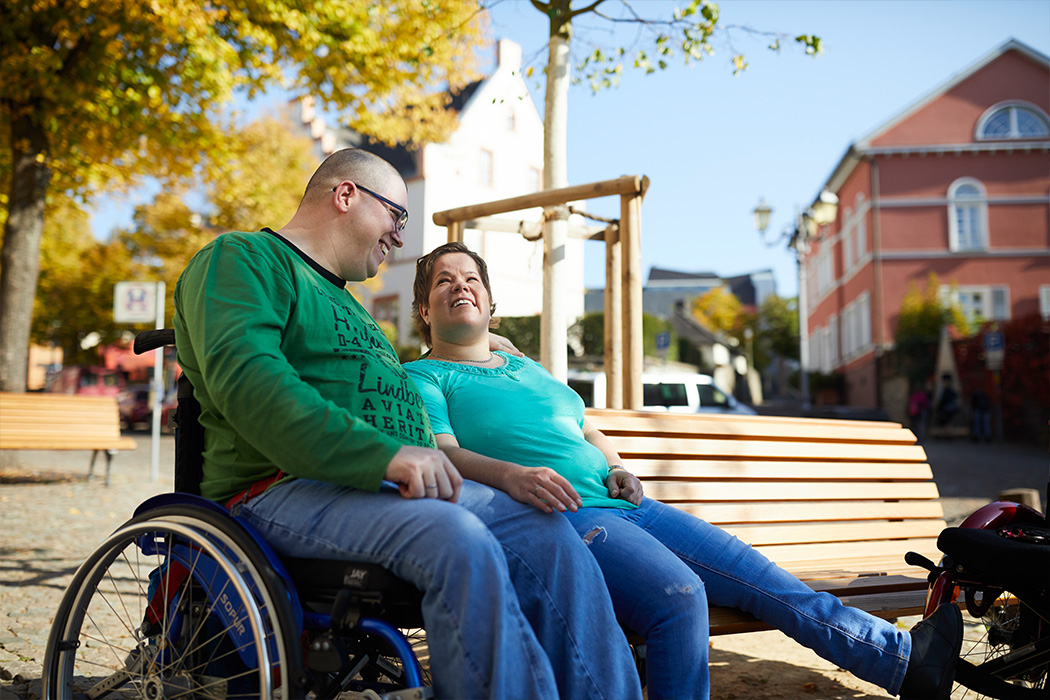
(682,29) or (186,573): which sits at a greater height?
(682,29)

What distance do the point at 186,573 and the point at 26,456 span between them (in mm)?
14866

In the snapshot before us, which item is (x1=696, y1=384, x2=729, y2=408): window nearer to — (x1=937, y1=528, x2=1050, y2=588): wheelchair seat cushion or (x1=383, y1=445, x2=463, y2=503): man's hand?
(x1=937, y1=528, x2=1050, y2=588): wheelchair seat cushion

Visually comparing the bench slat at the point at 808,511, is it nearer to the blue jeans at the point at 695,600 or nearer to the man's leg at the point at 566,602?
the blue jeans at the point at 695,600

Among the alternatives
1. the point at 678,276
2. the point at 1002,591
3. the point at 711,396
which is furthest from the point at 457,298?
the point at 678,276

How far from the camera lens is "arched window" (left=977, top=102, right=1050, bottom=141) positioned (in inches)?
1249

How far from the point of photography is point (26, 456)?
14.8 metres

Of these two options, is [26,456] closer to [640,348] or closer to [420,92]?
[420,92]

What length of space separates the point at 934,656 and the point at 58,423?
973 centimetres

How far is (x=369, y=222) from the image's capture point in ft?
8.04

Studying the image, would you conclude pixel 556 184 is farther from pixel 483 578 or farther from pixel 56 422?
pixel 56 422

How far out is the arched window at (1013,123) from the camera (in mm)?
31719

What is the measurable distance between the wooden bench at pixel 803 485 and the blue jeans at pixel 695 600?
2.14 ft

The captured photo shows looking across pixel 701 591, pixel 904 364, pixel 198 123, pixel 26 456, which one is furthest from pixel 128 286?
pixel 904 364

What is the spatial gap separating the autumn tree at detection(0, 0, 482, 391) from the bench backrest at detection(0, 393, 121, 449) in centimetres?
142
